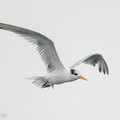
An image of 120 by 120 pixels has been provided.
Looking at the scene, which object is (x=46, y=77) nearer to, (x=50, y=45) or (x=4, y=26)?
(x=50, y=45)

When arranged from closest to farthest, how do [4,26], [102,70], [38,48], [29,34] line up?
[4,26]
[29,34]
[38,48]
[102,70]

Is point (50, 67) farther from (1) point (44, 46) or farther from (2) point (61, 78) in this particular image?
(1) point (44, 46)

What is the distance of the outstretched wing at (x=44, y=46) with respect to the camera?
755cm

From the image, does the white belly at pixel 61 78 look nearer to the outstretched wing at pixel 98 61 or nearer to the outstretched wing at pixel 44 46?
the outstretched wing at pixel 44 46

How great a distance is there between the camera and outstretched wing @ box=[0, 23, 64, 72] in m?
7.55

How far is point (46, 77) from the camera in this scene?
27.8 feet

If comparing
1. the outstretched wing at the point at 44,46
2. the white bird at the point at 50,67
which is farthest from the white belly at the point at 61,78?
the outstretched wing at the point at 44,46

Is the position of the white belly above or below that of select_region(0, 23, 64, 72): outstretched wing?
below

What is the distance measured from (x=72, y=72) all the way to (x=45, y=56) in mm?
722

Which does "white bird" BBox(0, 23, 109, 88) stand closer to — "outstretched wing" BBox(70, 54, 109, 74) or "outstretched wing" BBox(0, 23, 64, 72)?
"outstretched wing" BBox(0, 23, 64, 72)

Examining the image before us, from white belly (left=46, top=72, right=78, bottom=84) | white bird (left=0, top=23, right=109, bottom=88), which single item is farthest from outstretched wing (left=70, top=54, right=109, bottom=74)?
white belly (left=46, top=72, right=78, bottom=84)

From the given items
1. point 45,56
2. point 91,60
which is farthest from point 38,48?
point 91,60

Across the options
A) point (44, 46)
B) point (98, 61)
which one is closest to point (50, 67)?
point (44, 46)

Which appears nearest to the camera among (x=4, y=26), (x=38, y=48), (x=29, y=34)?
(x=4, y=26)
